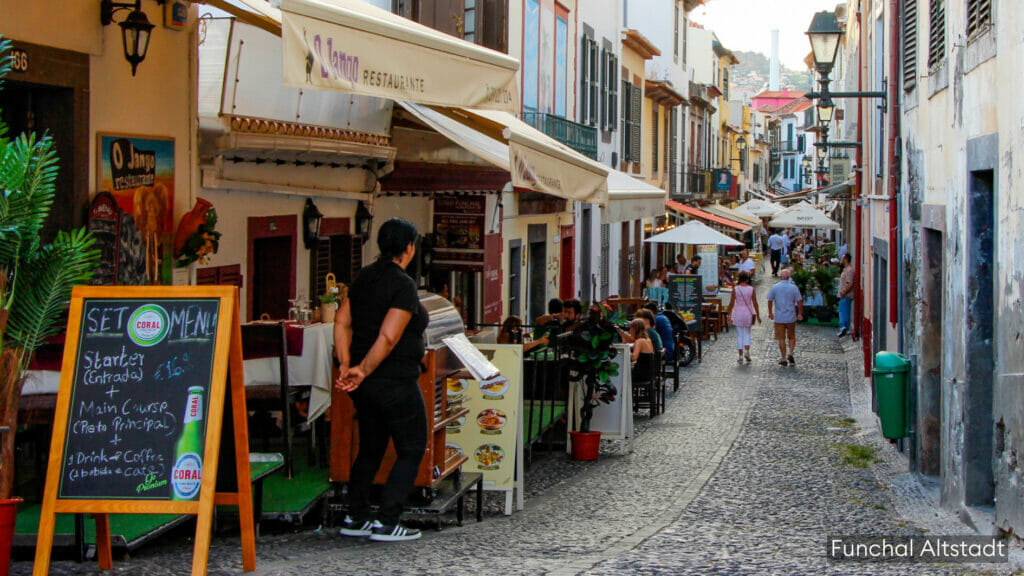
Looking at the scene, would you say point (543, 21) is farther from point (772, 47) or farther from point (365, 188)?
point (772, 47)

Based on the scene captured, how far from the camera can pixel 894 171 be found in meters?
13.3

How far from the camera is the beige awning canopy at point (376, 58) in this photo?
5941 millimetres

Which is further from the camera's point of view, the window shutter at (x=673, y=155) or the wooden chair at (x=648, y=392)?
the window shutter at (x=673, y=155)

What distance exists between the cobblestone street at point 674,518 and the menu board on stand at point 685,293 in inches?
305

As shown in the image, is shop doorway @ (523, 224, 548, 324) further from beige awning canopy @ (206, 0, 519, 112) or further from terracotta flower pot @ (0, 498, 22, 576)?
terracotta flower pot @ (0, 498, 22, 576)

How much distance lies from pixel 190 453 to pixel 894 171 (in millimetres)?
10058

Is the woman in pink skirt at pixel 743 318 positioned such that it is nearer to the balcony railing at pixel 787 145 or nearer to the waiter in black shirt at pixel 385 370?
the waiter in black shirt at pixel 385 370

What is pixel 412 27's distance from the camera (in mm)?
7316

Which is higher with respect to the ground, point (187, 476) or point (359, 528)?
point (187, 476)

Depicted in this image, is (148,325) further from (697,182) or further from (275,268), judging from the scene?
(697,182)

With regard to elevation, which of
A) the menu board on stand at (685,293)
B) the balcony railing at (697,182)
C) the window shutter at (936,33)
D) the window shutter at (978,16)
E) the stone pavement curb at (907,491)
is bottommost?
the stone pavement curb at (907,491)

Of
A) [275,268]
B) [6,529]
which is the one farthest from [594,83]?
[6,529]

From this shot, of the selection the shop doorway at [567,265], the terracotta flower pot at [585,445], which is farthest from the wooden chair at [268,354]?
the shop doorway at [567,265]

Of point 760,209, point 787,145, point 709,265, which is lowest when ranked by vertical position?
point 709,265
